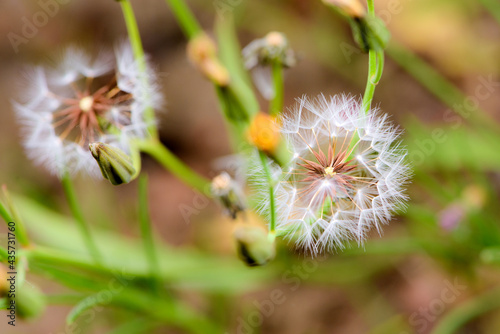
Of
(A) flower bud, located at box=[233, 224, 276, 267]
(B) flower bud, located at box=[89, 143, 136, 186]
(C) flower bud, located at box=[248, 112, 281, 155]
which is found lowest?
(A) flower bud, located at box=[233, 224, 276, 267]

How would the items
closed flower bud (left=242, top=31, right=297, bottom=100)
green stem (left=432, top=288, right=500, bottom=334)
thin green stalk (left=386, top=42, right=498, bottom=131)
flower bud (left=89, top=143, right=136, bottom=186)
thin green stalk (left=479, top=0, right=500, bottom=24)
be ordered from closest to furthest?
flower bud (left=89, top=143, right=136, bottom=186), closed flower bud (left=242, top=31, right=297, bottom=100), green stem (left=432, top=288, right=500, bottom=334), thin green stalk (left=479, top=0, right=500, bottom=24), thin green stalk (left=386, top=42, right=498, bottom=131)

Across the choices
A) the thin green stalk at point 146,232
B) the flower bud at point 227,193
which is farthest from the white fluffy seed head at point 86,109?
the flower bud at point 227,193

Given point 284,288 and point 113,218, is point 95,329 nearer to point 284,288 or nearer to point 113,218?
point 113,218

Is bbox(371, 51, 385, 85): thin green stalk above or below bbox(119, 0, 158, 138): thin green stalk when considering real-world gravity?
below

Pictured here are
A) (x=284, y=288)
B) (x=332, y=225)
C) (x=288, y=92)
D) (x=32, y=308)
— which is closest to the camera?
(x=332, y=225)

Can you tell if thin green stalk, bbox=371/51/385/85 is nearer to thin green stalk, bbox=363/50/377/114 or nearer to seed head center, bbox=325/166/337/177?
thin green stalk, bbox=363/50/377/114

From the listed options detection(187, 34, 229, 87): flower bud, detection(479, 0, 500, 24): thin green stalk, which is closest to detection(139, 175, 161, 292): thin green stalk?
detection(187, 34, 229, 87): flower bud

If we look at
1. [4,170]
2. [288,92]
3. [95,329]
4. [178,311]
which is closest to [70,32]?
[4,170]
